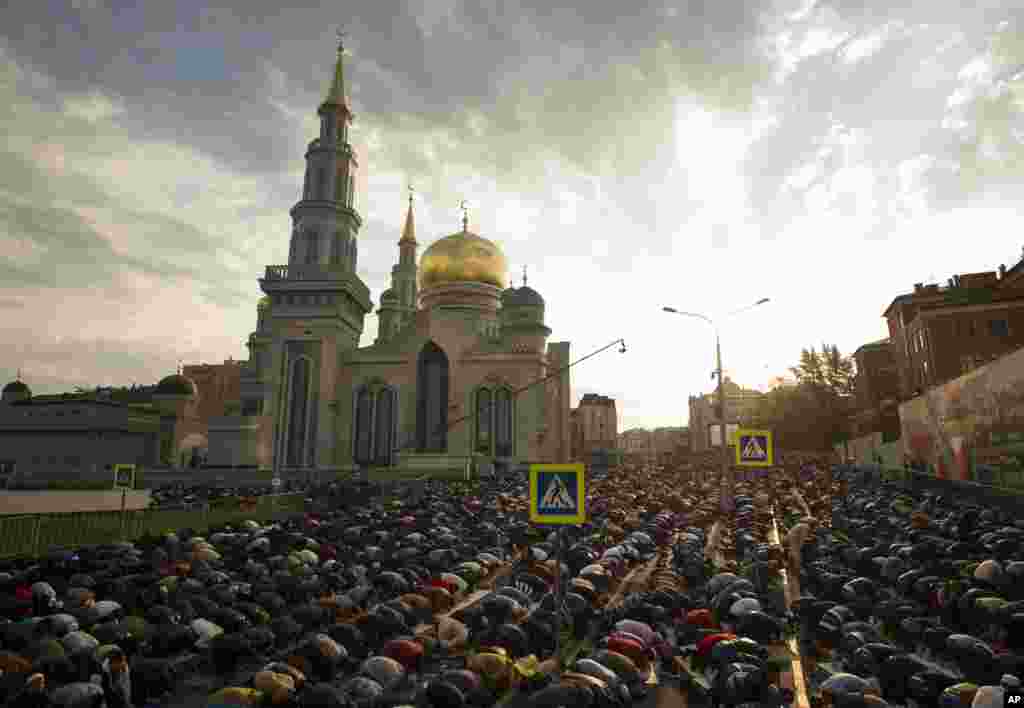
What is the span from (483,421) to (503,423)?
5.25ft

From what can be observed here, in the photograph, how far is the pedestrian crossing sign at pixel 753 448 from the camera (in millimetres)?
14227

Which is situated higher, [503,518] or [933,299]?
[933,299]

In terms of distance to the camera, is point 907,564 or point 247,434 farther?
point 247,434

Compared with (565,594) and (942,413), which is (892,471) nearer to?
(942,413)

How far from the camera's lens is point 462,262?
5303 centimetres

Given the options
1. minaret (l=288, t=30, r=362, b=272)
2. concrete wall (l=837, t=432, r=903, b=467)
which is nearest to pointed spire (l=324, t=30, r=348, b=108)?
minaret (l=288, t=30, r=362, b=272)

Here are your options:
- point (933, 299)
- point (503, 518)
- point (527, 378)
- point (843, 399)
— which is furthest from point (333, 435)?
point (843, 399)

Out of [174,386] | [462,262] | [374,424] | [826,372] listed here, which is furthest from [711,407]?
[174,386]

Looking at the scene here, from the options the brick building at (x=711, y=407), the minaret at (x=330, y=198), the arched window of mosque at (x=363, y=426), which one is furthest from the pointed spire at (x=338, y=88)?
the brick building at (x=711, y=407)

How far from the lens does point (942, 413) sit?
89.0 feet

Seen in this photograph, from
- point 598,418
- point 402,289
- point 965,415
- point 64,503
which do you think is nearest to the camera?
point 64,503

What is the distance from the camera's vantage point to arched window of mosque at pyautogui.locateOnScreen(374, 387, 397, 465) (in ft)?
151

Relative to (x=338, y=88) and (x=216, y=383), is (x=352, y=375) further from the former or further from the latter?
(x=216, y=383)

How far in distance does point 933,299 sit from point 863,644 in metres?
49.4
